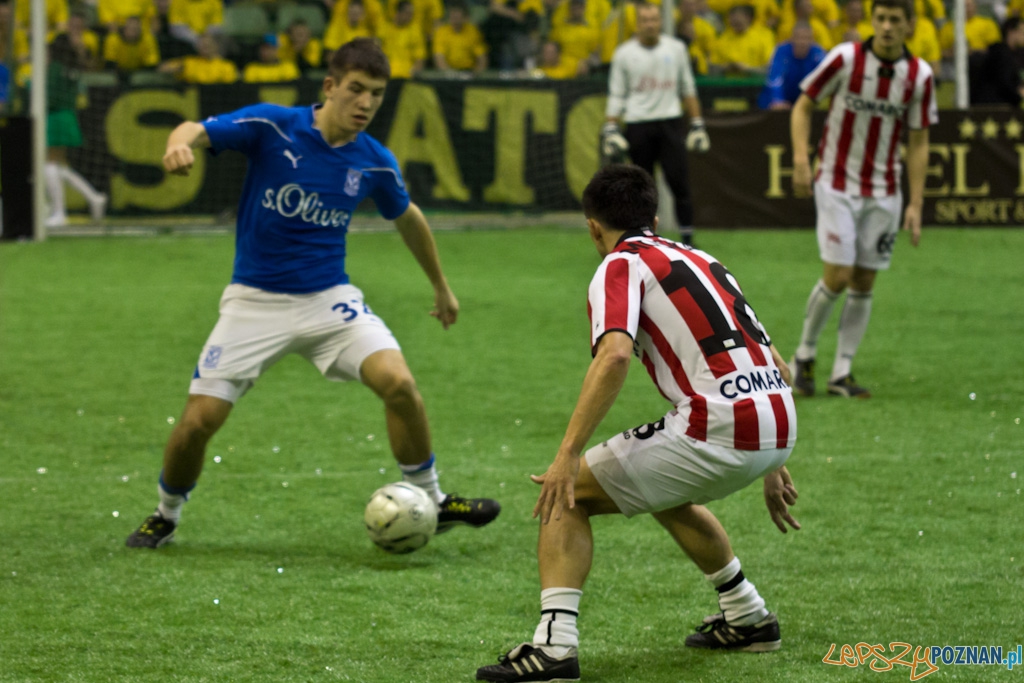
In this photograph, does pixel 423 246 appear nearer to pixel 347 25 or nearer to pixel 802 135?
pixel 802 135

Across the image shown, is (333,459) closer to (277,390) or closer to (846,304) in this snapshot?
(277,390)

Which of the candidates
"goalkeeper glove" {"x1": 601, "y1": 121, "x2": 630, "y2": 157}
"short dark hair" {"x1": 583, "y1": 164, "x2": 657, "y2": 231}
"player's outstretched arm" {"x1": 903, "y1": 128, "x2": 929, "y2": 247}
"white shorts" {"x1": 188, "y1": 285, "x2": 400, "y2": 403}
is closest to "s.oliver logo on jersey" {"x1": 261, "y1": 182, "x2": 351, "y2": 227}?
"white shorts" {"x1": 188, "y1": 285, "x2": 400, "y2": 403}

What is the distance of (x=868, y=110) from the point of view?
7.54 m

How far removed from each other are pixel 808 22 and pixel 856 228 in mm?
8659

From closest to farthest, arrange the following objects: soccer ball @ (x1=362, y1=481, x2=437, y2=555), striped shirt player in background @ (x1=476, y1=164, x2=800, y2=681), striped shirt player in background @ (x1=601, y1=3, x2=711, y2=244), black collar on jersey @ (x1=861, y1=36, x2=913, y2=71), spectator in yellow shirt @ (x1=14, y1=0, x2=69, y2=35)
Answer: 1. striped shirt player in background @ (x1=476, y1=164, x2=800, y2=681)
2. soccer ball @ (x1=362, y1=481, x2=437, y2=555)
3. black collar on jersey @ (x1=861, y1=36, x2=913, y2=71)
4. striped shirt player in background @ (x1=601, y1=3, x2=711, y2=244)
5. spectator in yellow shirt @ (x1=14, y1=0, x2=69, y2=35)

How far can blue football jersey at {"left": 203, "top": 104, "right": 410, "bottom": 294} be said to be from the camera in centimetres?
511

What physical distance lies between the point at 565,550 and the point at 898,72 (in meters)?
4.81

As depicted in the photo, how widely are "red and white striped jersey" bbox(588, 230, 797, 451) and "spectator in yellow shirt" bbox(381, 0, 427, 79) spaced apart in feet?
45.5

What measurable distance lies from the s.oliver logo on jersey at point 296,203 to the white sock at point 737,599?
2.22 m

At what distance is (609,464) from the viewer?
12.0 ft

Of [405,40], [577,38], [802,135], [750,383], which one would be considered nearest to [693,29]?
[577,38]

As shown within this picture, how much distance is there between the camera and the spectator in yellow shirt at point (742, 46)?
16.6 meters

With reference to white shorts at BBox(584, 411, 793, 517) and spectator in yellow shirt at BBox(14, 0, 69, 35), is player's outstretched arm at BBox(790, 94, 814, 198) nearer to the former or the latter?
white shorts at BBox(584, 411, 793, 517)

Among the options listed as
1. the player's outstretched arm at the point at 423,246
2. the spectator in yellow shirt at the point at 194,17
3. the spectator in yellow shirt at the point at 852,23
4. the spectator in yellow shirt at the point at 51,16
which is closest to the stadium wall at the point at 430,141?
the spectator in yellow shirt at the point at 51,16
